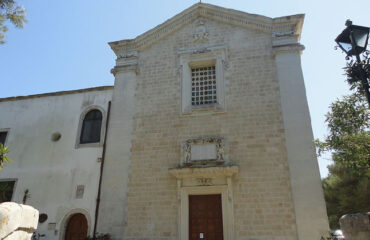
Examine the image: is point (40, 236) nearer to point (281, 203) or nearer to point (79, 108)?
point (79, 108)

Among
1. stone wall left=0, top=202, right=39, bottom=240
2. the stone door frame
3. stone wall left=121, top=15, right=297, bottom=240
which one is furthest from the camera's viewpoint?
stone wall left=121, top=15, right=297, bottom=240

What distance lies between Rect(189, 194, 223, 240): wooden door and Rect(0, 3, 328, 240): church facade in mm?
30

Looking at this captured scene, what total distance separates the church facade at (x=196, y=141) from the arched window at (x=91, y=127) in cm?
5

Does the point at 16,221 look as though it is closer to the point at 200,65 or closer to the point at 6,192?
the point at 200,65

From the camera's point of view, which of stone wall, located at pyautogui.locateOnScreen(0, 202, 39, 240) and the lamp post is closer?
stone wall, located at pyautogui.locateOnScreen(0, 202, 39, 240)

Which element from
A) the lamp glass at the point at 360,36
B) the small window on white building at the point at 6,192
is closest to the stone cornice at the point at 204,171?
the lamp glass at the point at 360,36

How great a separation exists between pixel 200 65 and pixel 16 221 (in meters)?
9.10

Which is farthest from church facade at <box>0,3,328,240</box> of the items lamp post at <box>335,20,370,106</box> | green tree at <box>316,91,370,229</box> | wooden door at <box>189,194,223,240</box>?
lamp post at <box>335,20,370,106</box>

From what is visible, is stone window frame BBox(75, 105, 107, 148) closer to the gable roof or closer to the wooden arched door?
the gable roof

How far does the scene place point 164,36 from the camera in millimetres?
12109

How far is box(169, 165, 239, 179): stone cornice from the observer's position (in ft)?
29.7

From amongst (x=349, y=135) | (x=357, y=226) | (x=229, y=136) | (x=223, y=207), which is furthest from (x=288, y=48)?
(x=357, y=226)

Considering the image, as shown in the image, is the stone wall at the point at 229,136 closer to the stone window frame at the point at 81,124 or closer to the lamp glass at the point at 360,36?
the stone window frame at the point at 81,124

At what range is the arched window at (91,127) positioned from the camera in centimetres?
1202
